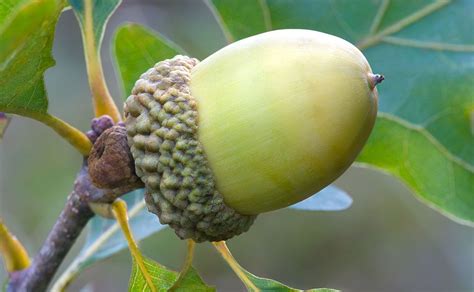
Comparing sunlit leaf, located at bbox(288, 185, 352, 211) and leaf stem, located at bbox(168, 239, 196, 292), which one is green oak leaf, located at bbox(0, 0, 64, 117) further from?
sunlit leaf, located at bbox(288, 185, 352, 211)

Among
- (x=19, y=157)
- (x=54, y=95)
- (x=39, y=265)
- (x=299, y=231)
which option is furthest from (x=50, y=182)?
(x=39, y=265)

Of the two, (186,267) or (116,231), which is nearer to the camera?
(186,267)

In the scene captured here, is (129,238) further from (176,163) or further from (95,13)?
(95,13)

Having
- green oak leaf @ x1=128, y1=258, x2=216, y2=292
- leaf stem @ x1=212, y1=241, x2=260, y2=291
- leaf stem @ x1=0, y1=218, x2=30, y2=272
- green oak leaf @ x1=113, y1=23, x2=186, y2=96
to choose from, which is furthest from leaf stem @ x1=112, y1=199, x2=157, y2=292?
green oak leaf @ x1=113, y1=23, x2=186, y2=96

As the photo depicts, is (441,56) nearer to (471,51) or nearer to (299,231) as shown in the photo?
(471,51)

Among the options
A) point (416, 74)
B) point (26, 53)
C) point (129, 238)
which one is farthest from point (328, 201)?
point (26, 53)

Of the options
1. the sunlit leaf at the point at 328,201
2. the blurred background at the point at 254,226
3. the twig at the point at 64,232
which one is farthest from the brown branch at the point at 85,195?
the blurred background at the point at 254,226
